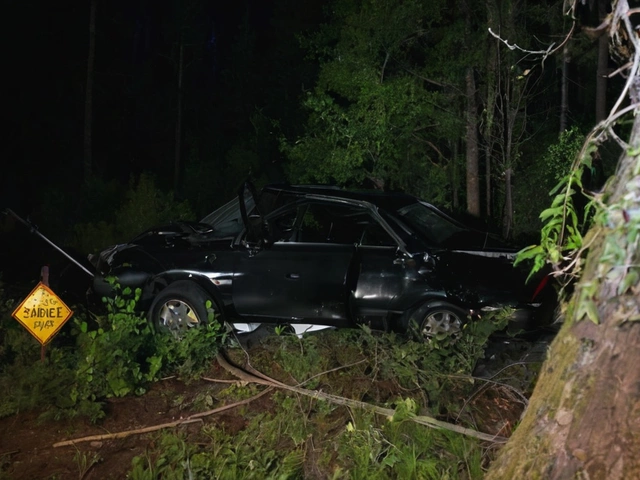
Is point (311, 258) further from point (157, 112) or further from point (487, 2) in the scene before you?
point (157, 112)

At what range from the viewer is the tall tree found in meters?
Answer: 3.34

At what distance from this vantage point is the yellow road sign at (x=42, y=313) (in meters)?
6.75

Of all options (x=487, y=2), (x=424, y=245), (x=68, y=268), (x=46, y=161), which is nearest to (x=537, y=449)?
(x=424, y=245)

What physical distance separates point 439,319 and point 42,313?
12.4ft

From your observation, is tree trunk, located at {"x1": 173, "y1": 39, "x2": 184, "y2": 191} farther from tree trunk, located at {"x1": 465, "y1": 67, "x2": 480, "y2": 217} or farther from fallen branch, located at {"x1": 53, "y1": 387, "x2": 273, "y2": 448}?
fallen branch, located at {"x1": 53, "y1": 387, "x2": 273, "y2": 448}

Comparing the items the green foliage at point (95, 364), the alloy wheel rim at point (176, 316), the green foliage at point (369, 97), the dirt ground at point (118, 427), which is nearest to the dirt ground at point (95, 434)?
the dirt ground at point (118, 427)

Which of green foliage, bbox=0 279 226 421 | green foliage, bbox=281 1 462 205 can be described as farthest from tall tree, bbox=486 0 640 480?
green foliage, bbox=281 1 462 205

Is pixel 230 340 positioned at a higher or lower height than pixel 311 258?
lower

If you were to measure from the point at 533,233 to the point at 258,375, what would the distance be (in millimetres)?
9000

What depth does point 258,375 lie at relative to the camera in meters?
6.74

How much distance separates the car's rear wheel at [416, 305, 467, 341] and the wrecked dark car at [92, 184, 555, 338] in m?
0.01

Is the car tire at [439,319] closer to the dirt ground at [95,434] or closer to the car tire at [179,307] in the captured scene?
the dirt ground at [95,434]

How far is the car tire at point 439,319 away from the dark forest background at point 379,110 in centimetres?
192

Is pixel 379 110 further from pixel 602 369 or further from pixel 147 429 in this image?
pixel 602 369
